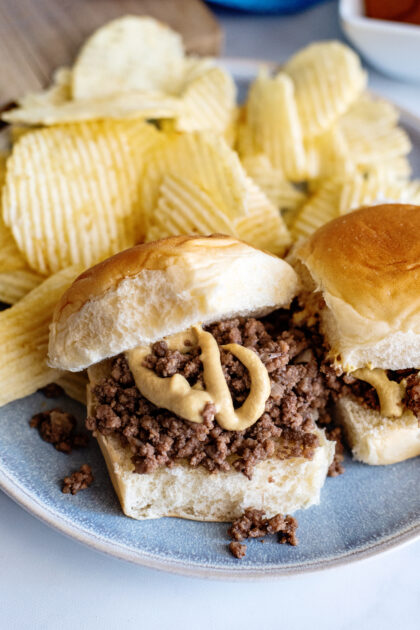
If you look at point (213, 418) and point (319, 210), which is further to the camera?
point (319, 210)

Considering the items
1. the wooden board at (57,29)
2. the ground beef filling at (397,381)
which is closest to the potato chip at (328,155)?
the wooden board at (57,29)

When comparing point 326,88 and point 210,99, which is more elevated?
point 210,99

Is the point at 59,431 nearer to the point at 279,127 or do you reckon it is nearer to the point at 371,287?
the point at 371,287

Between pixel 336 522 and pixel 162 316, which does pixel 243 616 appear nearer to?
pixel 336 522

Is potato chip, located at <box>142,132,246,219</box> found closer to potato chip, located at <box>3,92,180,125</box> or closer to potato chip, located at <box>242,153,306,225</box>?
potato chip, located at <box>3,92,180,125</box>

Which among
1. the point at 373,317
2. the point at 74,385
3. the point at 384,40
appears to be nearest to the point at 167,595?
the point at 74,385

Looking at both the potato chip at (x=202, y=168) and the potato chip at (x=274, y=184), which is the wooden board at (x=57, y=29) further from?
the potato chip at (x=274, y=184)

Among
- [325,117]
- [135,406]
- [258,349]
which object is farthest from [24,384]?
[325,117]
